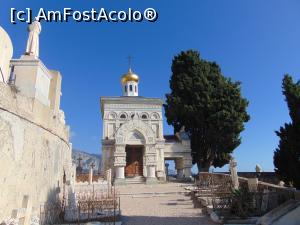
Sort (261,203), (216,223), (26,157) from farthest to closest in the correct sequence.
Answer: (261,203) → (216,223) → (26,157)

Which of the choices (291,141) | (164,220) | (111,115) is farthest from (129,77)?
(164,220)

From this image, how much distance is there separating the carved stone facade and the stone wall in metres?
14.1

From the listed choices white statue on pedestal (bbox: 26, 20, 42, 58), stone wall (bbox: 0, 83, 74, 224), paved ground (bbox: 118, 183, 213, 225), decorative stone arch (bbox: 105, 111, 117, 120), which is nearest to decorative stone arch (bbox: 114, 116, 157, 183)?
decorative stone arch (bbox: 105, 111, 117, 120)

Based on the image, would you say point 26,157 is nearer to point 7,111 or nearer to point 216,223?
point 7,111

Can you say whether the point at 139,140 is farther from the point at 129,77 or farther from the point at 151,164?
the point at 129,77

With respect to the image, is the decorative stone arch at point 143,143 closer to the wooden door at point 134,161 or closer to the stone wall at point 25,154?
the wooden door at point 134,161

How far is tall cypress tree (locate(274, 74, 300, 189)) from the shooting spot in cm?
1559

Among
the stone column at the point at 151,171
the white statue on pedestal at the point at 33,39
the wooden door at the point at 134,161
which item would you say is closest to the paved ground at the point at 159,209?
the stone column at the point at 151,171

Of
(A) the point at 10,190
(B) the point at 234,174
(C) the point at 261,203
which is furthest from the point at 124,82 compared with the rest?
(A) the point at 10,190

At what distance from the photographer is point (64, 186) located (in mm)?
11797

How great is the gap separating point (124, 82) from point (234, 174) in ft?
72.5

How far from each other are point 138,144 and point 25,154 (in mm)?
18240

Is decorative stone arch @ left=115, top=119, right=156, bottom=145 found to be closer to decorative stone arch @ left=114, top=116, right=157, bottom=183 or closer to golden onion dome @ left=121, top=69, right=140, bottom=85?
decorative stone arch @ left=114, top=116, right=157, bottom=183

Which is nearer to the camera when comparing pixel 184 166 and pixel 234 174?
pixel 234 174
